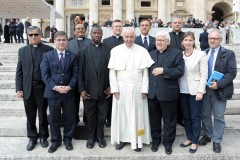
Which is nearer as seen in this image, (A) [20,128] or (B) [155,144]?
(B) [155,144]

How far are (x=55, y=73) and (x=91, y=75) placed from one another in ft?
2.11

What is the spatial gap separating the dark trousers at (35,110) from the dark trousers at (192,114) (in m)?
2.59

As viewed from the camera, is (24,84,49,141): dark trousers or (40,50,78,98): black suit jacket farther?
(24,84,49,141): dark trousers

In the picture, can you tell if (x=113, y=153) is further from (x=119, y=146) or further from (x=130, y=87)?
(x=130, y=87)

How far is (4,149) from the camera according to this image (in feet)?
16.3

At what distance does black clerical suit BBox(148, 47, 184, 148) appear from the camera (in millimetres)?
4574

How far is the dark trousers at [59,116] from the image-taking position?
479 centimetres

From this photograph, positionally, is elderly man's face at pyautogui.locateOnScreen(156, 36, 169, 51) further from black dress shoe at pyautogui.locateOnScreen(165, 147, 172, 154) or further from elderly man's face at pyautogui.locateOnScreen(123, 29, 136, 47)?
black dress shoe at pyautogui.locateOnScreen(165, 147, 172, 154)

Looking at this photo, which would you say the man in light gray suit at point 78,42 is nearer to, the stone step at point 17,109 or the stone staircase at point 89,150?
the stone staircase at point 89,150

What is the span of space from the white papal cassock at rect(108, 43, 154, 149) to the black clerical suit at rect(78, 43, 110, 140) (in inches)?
7.5

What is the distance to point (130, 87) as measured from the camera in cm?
466

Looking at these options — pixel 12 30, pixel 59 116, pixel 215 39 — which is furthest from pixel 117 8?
pixel 59 116

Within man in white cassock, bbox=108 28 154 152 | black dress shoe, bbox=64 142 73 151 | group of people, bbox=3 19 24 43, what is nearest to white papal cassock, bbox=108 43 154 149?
man in white cassock, bbox=108 28 154 152

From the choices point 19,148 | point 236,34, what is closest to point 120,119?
point 19,148
